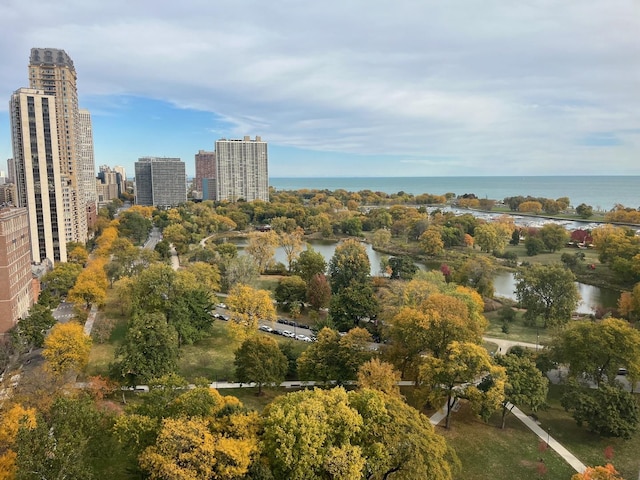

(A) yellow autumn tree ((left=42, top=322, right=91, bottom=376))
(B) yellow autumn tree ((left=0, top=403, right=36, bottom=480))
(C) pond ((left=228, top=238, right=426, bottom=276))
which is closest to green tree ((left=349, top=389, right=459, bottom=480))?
(B) yellow autumn tree ((left=0, top=403, right=36, bottom=480))

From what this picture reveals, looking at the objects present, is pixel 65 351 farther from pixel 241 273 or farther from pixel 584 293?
pixel 584 293

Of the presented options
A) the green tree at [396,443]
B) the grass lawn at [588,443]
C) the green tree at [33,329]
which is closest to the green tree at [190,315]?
the green tree at [33,329]

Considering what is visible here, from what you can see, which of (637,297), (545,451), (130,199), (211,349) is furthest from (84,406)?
(130,199)

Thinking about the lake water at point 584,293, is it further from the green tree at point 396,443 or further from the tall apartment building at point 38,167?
the tall apartment building at point 38,167

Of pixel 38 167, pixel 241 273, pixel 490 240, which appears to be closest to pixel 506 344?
pixel 241 273

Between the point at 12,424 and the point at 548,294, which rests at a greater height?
the point at 12,424

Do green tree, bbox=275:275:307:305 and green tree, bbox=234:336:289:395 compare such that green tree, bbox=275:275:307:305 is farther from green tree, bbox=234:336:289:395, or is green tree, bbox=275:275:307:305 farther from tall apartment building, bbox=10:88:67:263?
tall apartment building, bbox=10:88:67:263
